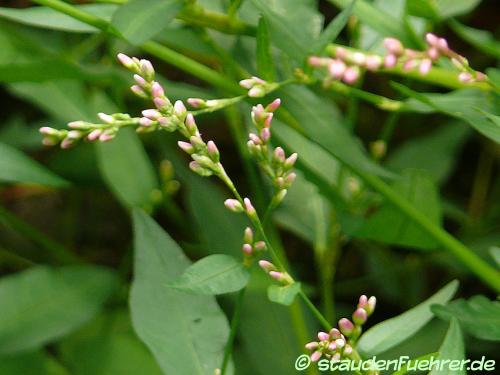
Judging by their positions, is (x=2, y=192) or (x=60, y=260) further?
(x=2, y=192)

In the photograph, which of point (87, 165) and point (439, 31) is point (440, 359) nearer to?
point (87, 165)

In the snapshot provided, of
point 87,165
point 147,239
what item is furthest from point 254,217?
point 87,165

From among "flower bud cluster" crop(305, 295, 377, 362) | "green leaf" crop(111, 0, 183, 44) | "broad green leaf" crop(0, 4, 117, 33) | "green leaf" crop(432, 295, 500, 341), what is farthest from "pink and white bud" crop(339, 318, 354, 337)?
"broad green leaf" crop(0, 4, 117, 33)

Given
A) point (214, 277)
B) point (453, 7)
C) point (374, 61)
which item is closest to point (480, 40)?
point (453, 7)

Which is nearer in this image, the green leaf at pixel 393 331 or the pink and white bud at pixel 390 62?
the pink and white bud at pixel 390 62

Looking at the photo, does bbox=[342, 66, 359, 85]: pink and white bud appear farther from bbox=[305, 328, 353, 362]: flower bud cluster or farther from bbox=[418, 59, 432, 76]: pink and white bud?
bbox=[305, 328, 353, 362]: flower bud cluster

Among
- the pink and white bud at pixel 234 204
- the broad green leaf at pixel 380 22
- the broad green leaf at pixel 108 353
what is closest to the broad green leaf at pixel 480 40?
the broad green leaf at pixel 380 22

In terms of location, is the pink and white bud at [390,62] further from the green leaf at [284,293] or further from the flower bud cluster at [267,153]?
the green leaf at [284,293]
